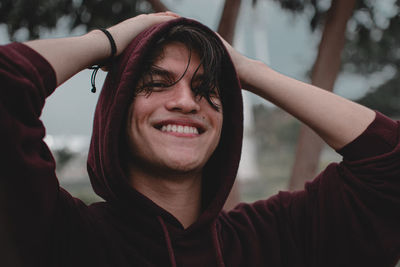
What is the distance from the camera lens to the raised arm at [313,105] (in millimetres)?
1642

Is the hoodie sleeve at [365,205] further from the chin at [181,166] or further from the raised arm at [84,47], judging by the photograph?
the raised arm at [84,47]

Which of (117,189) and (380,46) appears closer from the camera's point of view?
(117,189)

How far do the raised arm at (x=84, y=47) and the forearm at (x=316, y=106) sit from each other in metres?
0.51

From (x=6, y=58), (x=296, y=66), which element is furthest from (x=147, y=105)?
(x=296, y=66)

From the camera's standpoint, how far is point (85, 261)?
1.38 m

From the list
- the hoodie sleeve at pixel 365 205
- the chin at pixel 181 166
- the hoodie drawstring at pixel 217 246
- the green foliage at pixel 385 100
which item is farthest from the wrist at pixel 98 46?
the green foliage at pixel 385 100

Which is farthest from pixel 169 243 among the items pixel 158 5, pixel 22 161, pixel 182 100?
pixel 158 5

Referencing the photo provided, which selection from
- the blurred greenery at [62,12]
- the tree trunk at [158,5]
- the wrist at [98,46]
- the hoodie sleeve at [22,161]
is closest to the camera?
the hoodie sleeve at [22,161]

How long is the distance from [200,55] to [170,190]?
1.94 ft

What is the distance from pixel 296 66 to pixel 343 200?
4.97m

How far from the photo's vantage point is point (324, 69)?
126 inches

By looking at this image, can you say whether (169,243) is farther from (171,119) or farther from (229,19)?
(229,19)

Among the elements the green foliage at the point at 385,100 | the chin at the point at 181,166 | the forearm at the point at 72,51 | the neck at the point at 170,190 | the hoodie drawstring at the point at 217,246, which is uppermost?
the forearm at the point at 72,51

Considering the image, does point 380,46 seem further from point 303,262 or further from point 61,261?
point 61,261
